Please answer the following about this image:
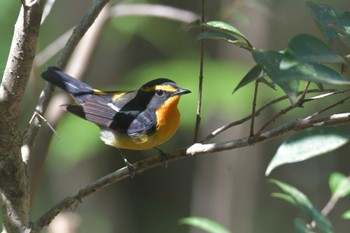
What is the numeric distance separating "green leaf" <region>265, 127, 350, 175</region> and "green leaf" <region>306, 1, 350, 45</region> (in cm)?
38

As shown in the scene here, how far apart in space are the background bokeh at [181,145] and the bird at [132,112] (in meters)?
0.18

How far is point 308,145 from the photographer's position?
1.05m

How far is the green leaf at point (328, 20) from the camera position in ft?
4.54

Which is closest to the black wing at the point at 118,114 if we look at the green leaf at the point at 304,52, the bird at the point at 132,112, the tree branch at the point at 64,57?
the bird at the point at 132,112

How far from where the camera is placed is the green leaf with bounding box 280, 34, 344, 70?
1040 millimetres

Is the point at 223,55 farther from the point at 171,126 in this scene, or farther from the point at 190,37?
the point at 171,126

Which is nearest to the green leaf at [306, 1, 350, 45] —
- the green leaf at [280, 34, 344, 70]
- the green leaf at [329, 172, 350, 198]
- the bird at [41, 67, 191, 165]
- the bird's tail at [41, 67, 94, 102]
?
the green leaf at [280, 34, 344, 70]

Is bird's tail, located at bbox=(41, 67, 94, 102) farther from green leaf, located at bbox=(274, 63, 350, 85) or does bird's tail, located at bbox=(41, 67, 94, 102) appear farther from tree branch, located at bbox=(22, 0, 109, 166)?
green leaf, located at bbox=(274, 63, 350, 85)

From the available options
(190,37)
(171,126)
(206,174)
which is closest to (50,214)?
(171,126)

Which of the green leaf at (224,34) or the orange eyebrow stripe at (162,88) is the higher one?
the green leaf at (224,34)

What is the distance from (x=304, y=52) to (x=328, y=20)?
0.39 meters

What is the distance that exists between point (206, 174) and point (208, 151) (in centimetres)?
519

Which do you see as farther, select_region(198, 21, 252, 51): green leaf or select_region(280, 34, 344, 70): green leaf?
select_region(198, 21, 252, 51): green leaf

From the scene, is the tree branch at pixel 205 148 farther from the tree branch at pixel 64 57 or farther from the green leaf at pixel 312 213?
the green leaf at pixel 312 213
